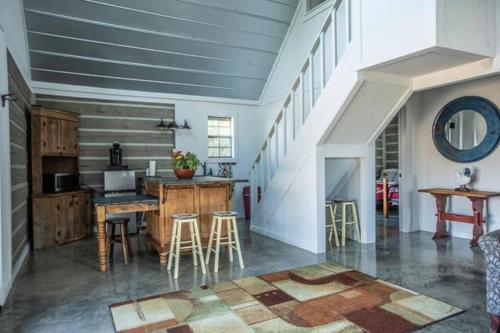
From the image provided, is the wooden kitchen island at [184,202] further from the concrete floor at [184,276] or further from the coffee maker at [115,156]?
the coffee maker at [115,156]

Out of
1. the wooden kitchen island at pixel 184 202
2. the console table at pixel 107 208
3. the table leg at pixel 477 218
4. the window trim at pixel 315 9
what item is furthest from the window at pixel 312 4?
the console table at pixel 107 208

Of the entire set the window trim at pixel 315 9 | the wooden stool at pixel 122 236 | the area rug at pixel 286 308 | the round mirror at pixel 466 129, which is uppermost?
the window trim at pixel 315 9

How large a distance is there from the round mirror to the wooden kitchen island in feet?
11.9

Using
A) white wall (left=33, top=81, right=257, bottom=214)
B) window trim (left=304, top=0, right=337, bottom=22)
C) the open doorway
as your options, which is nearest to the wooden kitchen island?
white wall (left=33, top=81, right=257, bottom=214)

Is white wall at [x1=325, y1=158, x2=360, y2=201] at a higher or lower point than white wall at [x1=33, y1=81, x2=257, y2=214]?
lower

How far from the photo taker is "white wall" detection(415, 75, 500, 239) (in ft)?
15.9

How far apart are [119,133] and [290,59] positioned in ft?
12.1

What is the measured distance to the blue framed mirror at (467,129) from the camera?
4.85 metres

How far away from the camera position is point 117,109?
256 inches

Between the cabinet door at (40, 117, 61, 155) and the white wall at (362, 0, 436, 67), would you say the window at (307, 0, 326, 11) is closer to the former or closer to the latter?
the white wall at (362, 0, 436, 67)

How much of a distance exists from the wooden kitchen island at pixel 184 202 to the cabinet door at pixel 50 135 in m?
1.85

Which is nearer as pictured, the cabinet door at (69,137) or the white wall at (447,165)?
the white wall at (447,165)

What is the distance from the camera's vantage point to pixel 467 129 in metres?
5.16

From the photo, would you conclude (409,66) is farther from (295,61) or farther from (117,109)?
(117,109)
